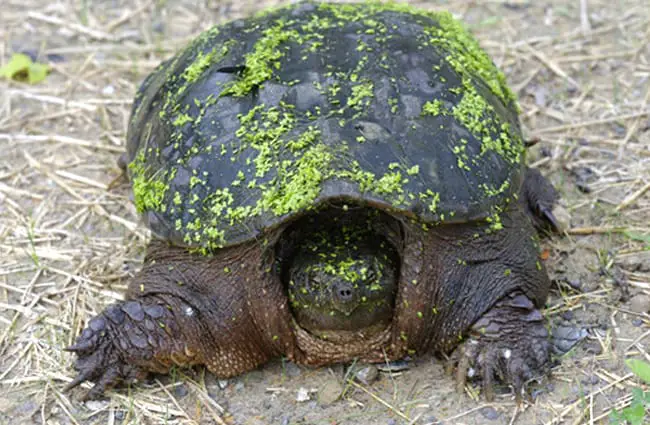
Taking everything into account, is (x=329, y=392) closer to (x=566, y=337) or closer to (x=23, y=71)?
(x=566, y=337)

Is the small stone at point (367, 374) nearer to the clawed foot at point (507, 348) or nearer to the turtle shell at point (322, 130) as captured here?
the clawed foot at point (507, 348)

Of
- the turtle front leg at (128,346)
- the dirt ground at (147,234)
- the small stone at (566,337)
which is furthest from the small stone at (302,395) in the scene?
the small stone at (566,337)

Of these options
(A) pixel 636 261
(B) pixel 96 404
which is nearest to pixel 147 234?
(B) pixel 96 404

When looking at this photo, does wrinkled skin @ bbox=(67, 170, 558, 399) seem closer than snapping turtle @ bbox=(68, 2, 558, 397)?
No

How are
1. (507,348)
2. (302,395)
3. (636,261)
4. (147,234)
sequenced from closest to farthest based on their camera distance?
1. (507,348)
2. (302,395)
3. (636,261)
4. (147,234)

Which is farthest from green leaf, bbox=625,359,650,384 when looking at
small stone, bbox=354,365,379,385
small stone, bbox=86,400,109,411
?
small stone, bbox=86,400,109,411

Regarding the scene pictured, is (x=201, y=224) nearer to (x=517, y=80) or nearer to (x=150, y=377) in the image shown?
(x=150, y=377)

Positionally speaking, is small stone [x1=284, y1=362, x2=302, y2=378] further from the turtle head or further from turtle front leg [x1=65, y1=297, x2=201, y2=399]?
turtle front leg [x1=65, y1=297, x2=201, y2=399]
